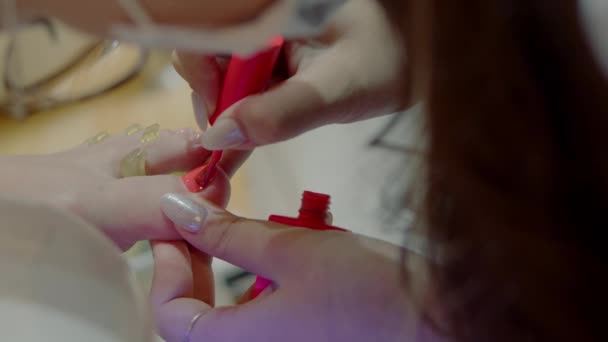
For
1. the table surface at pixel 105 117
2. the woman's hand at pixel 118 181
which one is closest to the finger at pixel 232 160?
the woman's hand at pixel 118 181

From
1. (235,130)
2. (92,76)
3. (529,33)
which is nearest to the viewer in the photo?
(529,33)

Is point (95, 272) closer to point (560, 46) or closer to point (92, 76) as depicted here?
point (560, 46)

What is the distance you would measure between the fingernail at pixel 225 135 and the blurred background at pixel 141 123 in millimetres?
119

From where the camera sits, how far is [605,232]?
0.23 m

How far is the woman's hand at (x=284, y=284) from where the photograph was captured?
0.29 metres

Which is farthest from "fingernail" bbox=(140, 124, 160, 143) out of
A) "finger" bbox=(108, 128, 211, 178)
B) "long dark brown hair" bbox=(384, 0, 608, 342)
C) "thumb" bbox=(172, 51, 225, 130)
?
"long dark brown hair" bbox=(384, 0, 608, 342)

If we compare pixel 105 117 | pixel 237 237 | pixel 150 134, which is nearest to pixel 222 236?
pixel 237 237

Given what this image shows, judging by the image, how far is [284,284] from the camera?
1.05ft

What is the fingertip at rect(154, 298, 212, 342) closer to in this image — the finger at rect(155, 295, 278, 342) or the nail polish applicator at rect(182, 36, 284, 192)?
the finger at rect(155, 295, 278, 342)

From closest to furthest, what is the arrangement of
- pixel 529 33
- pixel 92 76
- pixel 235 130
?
pixel 529 33 < pixel 235 130 < pixel 92 76

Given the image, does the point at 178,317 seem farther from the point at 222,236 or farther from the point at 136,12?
the point at 136,12

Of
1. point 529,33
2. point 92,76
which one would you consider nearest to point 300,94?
point 529,33

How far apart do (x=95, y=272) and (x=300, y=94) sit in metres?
0.14

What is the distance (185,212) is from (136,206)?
1.5 inches
